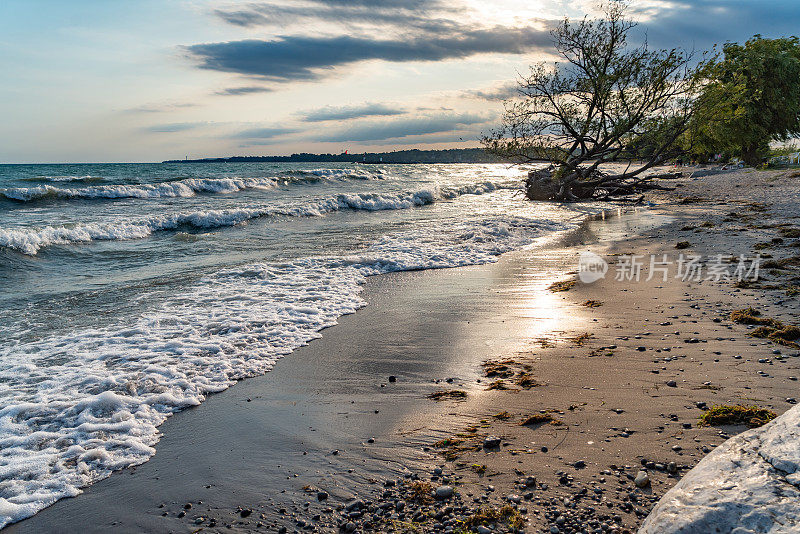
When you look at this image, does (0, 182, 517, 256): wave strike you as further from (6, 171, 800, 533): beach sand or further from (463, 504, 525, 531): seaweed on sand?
(463, 504, 525, 531): seaweed on sand

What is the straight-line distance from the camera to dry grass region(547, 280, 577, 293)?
8.27 metres

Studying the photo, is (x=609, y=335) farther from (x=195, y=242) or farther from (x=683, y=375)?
(x=195, y=242)

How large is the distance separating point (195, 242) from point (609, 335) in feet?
44.9

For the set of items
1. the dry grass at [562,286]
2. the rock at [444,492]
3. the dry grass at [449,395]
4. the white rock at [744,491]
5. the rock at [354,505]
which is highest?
the white rock at [744,491]

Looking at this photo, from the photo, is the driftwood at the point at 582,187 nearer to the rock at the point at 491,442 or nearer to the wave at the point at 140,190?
the wave at the point at 140,190

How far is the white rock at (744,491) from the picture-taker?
1.84 m

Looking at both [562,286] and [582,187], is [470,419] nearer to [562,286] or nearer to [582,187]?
[562,286]

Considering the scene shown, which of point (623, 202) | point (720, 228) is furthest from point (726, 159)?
point (720, 228)

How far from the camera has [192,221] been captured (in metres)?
19.6

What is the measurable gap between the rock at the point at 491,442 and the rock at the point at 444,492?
61 centimetres

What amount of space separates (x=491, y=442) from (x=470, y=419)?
46 cm

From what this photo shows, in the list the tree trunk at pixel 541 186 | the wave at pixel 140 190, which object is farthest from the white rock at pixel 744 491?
the wave at pixel 140 190

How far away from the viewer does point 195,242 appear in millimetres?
15391

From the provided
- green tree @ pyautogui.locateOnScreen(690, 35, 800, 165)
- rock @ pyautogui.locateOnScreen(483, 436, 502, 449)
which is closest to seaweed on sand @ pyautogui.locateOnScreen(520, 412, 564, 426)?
rock @ pyautogui.locateOnScreen(483, 436, 502, 449)
